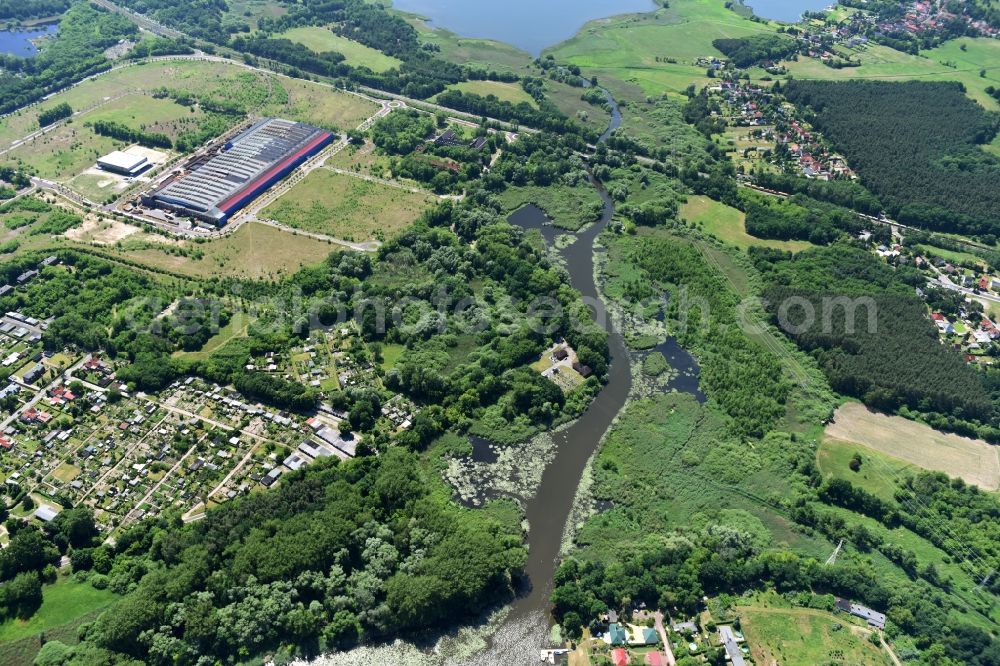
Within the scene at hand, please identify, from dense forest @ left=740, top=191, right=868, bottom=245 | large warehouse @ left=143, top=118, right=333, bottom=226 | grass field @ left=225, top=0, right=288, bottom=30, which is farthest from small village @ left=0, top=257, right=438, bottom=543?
grass field @ left=225, top=0, right=288, bottom=30

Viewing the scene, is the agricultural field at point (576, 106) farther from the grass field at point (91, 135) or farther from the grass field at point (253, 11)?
the grass field at point (253, 11)

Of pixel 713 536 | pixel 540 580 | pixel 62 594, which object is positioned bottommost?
pixel 62 594

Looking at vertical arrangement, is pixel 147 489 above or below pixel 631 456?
below

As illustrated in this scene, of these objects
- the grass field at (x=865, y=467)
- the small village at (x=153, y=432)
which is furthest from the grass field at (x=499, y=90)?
the grass field at (x=865, y=467)

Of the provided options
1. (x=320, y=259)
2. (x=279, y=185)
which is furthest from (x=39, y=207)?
(x=320, y=259)

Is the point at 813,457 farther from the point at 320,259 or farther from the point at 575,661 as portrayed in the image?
the point at 320,259

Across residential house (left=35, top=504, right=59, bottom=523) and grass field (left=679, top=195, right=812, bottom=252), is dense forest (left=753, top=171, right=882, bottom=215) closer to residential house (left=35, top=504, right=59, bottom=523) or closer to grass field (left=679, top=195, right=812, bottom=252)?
grass field (left=679, top=195, right=812, bottom=252)
